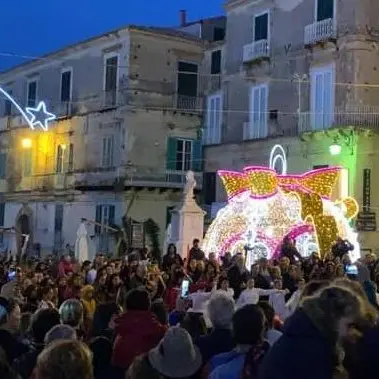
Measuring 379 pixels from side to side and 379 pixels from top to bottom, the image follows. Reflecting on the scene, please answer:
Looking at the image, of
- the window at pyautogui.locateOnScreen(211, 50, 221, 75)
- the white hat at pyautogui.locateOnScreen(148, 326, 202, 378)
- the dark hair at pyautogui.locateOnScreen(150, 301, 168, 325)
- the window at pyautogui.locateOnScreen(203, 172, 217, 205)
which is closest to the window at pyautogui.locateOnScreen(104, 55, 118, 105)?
the window at pyautogui.locateOnScreen(211, 50, 221, 75)

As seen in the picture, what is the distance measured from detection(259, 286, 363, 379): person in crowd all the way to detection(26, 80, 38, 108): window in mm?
38045

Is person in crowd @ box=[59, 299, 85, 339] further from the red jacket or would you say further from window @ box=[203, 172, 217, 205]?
window @ box=[203, 172, 217, 205]

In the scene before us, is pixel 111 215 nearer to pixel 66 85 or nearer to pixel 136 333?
pixel 66 85

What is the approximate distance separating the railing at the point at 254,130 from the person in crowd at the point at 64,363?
25526 mm

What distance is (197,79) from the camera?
35.3 metres

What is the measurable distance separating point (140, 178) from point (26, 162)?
933cm

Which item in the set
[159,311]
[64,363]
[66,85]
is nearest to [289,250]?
[159,311]

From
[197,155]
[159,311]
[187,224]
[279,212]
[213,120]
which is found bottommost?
[159,311]

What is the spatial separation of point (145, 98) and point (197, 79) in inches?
105

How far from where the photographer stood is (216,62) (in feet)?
110

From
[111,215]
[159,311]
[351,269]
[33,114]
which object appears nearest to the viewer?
[159,311]

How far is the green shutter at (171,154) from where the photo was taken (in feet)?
114

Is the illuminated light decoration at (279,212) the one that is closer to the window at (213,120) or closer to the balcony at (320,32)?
the balcony at (320,32)

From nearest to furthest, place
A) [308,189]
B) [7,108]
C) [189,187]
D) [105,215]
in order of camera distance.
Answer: [308,189], [189,187], [105,215], [7,108]
